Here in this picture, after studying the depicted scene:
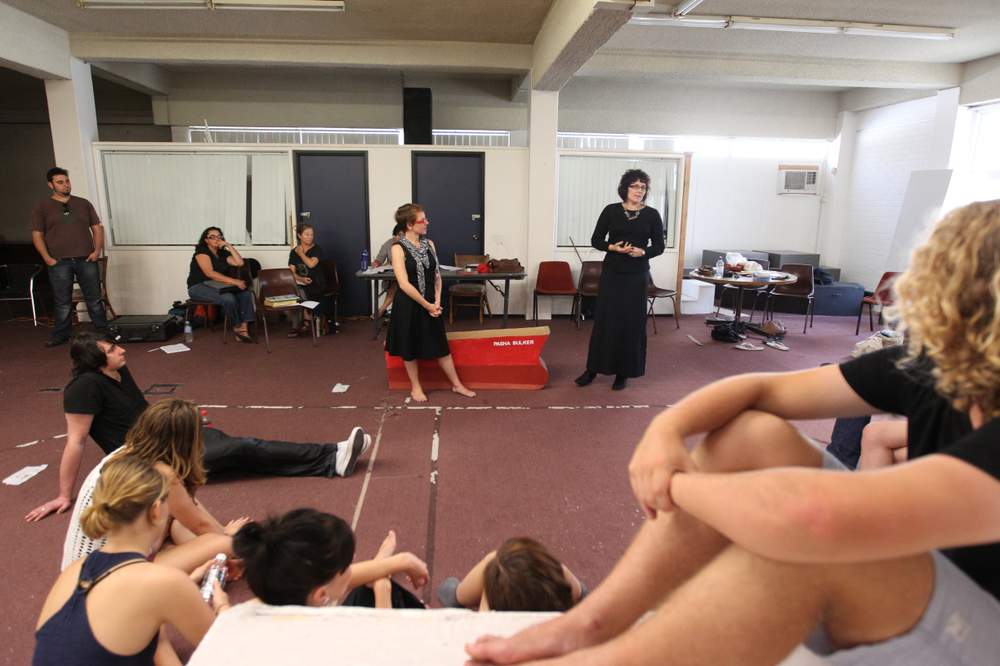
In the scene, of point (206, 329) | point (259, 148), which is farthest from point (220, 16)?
point (206, 329)

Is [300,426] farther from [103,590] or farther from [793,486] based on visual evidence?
[793,486]

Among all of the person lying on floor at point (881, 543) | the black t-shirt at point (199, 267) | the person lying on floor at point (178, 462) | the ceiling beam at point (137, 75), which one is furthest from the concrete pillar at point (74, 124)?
the person lying on floor at point (881, 543)

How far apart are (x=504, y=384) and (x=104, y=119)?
27.5 feet

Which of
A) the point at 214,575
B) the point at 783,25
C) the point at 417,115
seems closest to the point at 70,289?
the point at 417,115

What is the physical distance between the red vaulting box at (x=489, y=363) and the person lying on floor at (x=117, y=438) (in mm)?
1463

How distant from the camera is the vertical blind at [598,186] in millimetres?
7324

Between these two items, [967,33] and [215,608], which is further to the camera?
[967,33]

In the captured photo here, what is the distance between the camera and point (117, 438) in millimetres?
2580

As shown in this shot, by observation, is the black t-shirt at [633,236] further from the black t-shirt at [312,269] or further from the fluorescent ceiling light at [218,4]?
the black t-shirt at [312,269]

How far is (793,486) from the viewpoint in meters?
0.81

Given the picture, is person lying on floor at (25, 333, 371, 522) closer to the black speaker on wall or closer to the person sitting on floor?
the person sitting on floor

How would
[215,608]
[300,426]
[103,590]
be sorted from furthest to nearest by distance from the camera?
[300,426] → [215,608] → [103,590]

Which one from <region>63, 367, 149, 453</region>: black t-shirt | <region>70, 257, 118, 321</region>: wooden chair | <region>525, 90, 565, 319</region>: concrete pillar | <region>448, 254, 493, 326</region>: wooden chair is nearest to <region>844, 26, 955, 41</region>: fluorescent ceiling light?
<region>525, 90, 565, 319</region>: concrete pillar

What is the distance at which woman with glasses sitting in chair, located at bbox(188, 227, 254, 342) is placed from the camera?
6.13m
